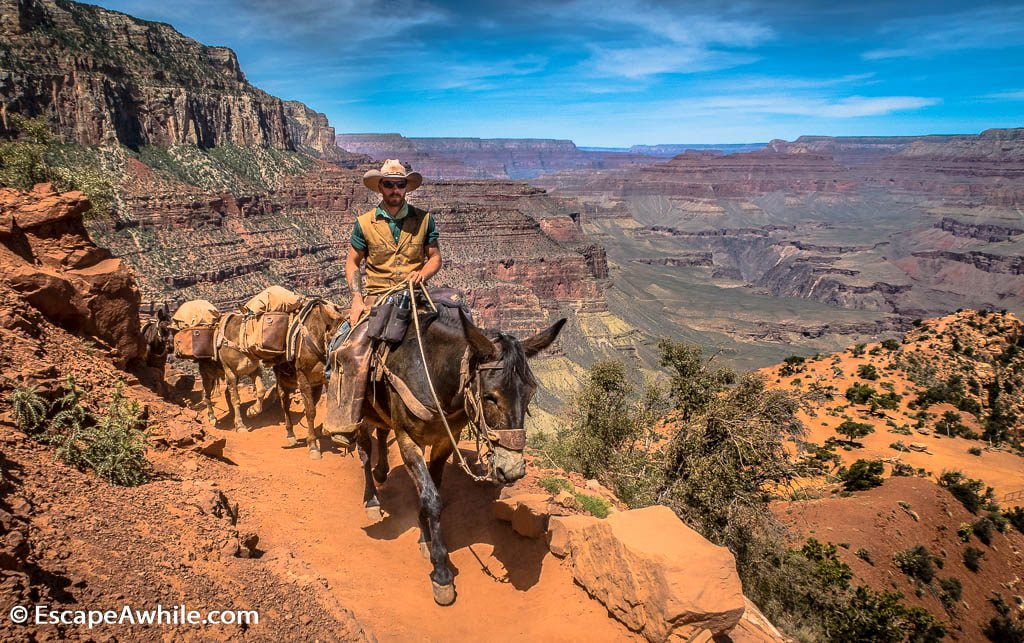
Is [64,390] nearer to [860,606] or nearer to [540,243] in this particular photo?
[860,606]

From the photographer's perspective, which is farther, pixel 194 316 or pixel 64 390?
pixel 194 316

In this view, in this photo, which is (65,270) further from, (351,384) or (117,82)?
→ (117,82)

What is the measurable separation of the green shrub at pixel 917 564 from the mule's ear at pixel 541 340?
1732cm

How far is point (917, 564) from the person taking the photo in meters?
16.5

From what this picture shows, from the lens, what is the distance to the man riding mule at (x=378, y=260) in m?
6.77

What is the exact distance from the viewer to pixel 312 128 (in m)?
189

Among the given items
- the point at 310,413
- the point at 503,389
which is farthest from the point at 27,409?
the point at 310,413

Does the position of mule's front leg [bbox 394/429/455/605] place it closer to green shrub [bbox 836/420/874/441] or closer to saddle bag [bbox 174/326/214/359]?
saddle bag [bbox 174/326/214/359]

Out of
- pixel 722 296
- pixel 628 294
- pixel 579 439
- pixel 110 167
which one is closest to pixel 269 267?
pixel 110 167

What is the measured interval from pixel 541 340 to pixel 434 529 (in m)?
2.49

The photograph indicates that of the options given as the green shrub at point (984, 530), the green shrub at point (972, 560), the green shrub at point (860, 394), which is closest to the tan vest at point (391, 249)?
the green shrub at point (972, 560)

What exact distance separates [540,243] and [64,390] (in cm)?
11039

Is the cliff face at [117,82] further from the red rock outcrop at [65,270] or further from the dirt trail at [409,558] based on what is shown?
the dirt trail at [409,558]

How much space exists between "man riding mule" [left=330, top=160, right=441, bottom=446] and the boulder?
3.15 metres
